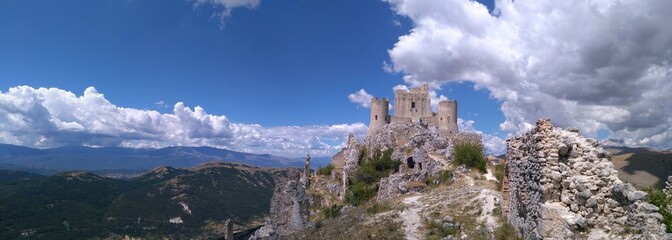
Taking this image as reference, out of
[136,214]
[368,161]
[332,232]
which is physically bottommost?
[136,214]

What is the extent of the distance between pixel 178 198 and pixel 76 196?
42796 mm

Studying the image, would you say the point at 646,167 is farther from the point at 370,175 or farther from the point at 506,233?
the point at 506,233

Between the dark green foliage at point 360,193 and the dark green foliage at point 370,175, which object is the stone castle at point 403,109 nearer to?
the dark green foliage at point 370,175

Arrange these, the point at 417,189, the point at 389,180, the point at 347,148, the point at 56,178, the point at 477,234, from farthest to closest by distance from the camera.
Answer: the point at 56,178, the point at 347,148, the point at 389,180, the point at 417,189, the point at 477,234

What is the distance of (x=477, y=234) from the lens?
1567 cm

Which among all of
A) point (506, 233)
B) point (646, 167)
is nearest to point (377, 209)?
point (506, 233)

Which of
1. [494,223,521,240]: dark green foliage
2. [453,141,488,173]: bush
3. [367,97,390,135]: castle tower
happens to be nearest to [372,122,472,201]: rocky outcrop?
[453,141,488,173]: bush

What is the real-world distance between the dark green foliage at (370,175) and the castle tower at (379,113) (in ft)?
45.0

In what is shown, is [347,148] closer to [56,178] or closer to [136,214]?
[136,214]

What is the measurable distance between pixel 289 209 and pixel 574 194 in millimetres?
26028

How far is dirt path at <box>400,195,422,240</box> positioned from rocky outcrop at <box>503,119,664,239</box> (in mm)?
6352

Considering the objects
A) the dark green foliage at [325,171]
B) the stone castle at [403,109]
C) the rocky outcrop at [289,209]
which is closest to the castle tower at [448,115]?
the stone castle at [403,109]

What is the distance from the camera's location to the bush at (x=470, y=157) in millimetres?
33375

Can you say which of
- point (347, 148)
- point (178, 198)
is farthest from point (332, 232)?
point (178, 198)
